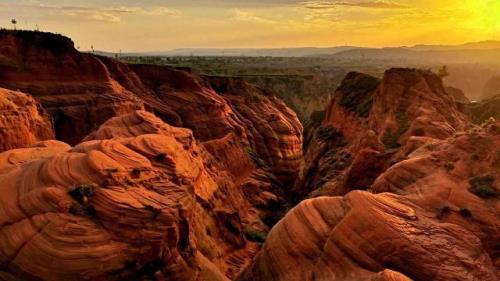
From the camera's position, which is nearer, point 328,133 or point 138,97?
point 138,97

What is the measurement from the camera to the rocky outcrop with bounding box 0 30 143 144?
3925cm

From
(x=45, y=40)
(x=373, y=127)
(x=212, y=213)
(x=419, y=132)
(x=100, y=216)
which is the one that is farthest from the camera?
(x=45, y=40)

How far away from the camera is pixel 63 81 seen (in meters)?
42.1

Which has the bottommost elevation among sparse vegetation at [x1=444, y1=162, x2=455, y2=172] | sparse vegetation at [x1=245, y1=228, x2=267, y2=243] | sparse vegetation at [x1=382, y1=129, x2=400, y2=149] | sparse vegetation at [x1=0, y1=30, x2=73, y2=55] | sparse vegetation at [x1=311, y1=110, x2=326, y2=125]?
sparse vegetation at [x1=245, y1=228, x2=267, y2=243]

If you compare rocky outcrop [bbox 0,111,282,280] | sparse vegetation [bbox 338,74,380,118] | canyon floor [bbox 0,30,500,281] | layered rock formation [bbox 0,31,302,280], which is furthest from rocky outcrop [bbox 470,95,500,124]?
rocky outcrop [bbox 0,111,282,280]

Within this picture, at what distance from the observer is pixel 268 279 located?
16.5 meters

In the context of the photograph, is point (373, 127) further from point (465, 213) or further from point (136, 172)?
point (136, 172)

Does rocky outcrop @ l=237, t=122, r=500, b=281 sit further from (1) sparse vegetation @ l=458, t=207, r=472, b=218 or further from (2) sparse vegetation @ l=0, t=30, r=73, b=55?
(2) sparse vegetation @ l=0, t=30, r=73, b=55

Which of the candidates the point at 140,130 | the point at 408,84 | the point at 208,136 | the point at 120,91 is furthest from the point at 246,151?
the point at 140,130

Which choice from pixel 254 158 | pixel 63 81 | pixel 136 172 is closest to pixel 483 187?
pixel 136 172

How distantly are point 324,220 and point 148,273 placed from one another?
6219mm

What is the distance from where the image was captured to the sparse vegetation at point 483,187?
55.1 feet

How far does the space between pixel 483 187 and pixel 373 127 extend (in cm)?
2478

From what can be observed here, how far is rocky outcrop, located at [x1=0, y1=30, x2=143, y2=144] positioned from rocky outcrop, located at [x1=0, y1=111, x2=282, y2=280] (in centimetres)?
1887
